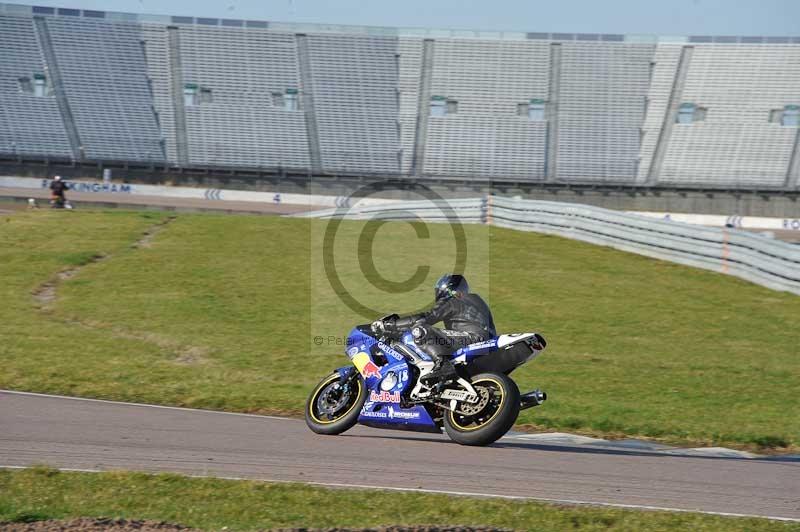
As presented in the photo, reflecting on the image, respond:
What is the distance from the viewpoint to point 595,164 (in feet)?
158

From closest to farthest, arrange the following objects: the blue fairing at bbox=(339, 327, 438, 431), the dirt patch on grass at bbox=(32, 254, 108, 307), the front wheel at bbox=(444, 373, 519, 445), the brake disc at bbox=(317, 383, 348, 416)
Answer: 1. the front wheel at bbox=(444, 373, 519, 445)
2. the blue fairing at bbox=(339, 327, 438, 431)
3. the brake disc at bbox=(317, 383, 348, 416)
4. the dirt patch on grass at bbox=(32, 254, 108, 307)

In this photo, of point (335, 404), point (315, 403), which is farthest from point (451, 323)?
point (315, 403)

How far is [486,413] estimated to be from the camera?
887 cm

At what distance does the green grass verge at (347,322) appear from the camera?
1191cm

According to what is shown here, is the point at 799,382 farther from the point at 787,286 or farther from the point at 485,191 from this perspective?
Answer: the point at 485,191

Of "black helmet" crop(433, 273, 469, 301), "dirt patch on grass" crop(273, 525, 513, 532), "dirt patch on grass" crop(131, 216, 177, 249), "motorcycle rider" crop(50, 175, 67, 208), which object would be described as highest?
"motorcycle rider" crop(50, 175, 67, 208)

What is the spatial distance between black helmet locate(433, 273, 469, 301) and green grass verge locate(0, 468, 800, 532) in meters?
2.75

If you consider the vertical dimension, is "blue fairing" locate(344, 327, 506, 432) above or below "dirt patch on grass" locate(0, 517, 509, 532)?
above

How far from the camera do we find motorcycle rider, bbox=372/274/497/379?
30.2ft

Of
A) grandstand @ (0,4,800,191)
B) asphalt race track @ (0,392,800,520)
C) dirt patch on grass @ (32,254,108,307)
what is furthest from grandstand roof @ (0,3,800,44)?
asphalt race track @ (0,392,800,520)

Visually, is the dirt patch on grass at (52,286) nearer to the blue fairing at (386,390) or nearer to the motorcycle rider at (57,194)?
the blue fairing at (386,390)

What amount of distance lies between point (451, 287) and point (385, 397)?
1329 millimetres

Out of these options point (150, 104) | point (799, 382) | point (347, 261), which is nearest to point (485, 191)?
point (150, 104)

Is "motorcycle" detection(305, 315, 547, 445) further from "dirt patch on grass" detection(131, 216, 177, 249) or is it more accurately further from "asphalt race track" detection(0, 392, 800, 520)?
"dirt patch on grass" detection(131, 216, 177, 249)
